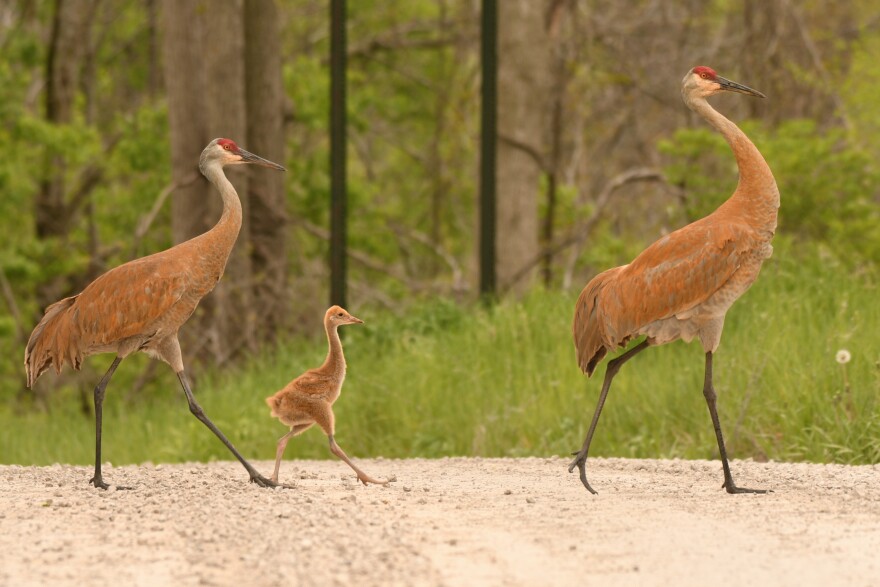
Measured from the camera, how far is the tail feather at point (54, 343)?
729 cm

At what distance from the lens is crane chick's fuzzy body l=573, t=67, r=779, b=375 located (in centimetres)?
670

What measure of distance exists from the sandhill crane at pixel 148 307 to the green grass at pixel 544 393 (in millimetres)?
3233

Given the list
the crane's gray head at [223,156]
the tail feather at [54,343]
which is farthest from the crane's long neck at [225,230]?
the tail feather at [54,343]

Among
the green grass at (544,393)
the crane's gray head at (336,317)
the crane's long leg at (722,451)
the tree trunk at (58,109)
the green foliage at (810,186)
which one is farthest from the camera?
the tree trunk at (58,109)

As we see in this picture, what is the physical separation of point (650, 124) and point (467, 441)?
1683 centimetres

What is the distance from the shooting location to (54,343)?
7391mm

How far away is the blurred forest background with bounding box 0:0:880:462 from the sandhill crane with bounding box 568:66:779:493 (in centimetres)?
198

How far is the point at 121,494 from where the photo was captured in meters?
6.67

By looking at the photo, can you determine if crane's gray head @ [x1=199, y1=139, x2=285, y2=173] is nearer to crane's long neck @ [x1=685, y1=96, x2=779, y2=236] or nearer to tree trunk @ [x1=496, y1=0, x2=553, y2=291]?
crane's long neck @ [x1=685, y1=96, x2=779, y2=236]

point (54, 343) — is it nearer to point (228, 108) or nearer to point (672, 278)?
point (672, 278)

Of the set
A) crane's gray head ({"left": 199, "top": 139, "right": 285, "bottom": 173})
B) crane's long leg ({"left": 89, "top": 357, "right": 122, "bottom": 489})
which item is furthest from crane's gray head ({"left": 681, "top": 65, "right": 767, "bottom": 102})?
crane's long leg ({"left": 89, "top": 357, "right": 122, "bottom": 489})

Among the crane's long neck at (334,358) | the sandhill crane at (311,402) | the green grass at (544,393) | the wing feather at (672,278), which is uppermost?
the wing feather at (672,278)

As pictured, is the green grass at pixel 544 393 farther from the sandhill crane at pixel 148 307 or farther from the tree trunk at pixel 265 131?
the sandhill crane at pixel 148 307

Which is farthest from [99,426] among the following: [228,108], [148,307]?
[228,108]
